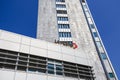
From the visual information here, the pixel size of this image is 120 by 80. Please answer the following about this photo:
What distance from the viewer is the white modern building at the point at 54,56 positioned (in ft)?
49.4

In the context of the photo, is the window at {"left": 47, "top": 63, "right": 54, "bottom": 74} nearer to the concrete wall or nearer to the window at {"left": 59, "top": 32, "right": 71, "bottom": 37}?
the concrete wall

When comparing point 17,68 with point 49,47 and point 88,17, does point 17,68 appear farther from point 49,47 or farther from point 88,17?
point 88,17

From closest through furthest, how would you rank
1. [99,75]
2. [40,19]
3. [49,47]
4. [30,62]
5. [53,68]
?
1. [30,62]
2. [53,68]
3. [49,47]
4. [99,75]
5. [40,19]

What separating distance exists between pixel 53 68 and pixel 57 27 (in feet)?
72.7

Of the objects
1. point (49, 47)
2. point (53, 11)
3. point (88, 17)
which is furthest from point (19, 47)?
point (88, 17)

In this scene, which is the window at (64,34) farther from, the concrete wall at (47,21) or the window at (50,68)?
the window at (50,68)

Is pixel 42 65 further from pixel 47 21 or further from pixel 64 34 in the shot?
pixel 47 21

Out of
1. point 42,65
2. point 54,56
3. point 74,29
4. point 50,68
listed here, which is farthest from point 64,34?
point 42,65

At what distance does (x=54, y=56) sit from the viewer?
18.7m

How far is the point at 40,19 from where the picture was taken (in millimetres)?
41156

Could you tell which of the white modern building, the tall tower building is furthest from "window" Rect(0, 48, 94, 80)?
the tall tower building

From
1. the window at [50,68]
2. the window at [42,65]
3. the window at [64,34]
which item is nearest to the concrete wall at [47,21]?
the window at [64,34]

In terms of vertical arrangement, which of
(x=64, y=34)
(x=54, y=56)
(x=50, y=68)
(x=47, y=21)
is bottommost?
(x=50, y=68)

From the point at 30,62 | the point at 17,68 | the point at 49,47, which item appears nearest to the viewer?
the point at 17,68
